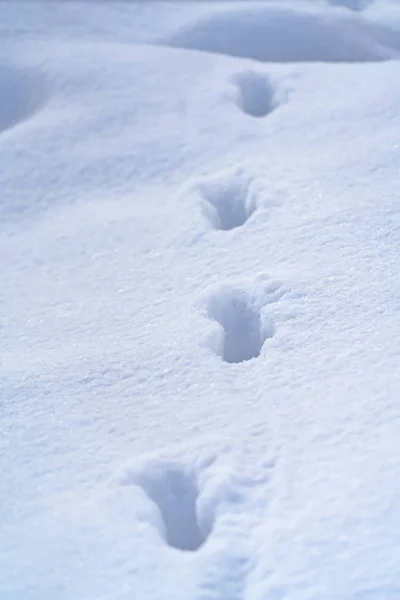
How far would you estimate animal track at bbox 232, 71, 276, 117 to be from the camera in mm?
2805

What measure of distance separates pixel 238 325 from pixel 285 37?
1.67 metres

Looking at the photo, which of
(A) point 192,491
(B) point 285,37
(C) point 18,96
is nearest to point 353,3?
(B) point 285,37

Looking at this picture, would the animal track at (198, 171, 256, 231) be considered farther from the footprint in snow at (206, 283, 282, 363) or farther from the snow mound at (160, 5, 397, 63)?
the snow mound at (160, 5, 397, 63)

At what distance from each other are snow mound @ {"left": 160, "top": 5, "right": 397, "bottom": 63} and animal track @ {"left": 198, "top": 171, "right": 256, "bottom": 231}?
38.4 inches

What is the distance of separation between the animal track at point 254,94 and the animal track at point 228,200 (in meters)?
0.52

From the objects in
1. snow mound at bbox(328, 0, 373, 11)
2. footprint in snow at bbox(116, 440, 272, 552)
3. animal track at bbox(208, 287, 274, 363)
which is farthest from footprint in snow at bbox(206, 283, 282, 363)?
snow mound at bbox(328, 0, 373, 11)

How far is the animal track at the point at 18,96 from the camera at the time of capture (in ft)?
9.31

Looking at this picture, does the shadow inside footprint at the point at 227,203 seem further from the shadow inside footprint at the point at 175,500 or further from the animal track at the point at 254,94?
the shadow inside footprint at the point at 175,500

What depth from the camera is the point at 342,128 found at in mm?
2545

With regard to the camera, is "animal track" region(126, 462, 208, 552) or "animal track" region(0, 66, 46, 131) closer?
"animal track" region(126, 462, 208, 552)

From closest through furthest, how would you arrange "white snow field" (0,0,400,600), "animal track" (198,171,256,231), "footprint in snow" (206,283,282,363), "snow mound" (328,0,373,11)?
"white snow field" (0,0,400,600) → "footprint in snow" (206,283,282,363) → "animal track" (198,171,256,231) → "snow mound" (328,0,373,11)

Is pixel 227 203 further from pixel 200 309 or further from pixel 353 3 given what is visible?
pixel 353 3

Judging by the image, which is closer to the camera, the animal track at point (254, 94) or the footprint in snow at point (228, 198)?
the footprint in snow at point (228, 198)

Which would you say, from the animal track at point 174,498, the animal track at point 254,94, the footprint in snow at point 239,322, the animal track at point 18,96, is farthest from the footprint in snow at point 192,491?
the animal track at point 18,96
